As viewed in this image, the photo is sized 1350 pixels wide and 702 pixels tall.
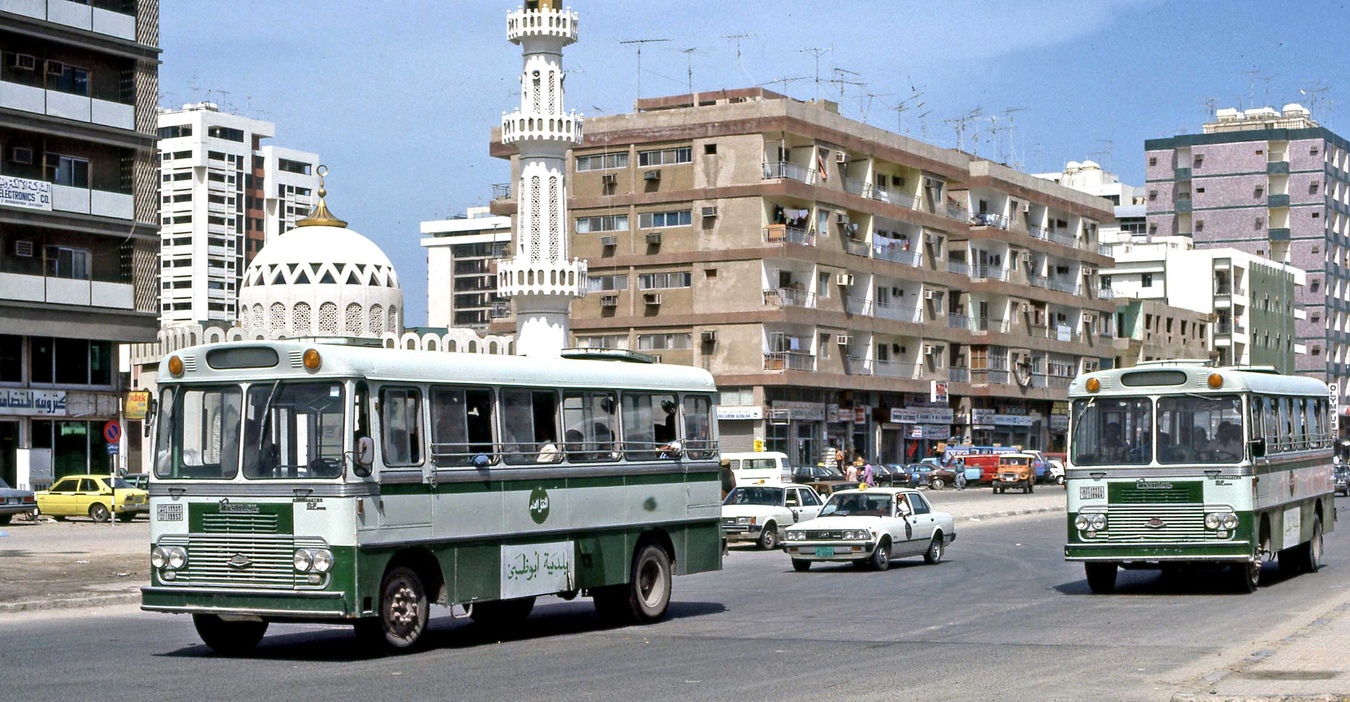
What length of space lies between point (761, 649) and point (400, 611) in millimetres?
3282

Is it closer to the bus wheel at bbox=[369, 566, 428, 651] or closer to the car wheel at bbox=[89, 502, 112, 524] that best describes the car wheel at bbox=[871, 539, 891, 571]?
the bus wheel at bbox=[369, 566, 428, 651]

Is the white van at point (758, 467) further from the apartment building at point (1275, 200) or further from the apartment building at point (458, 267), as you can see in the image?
the apartment building at point (458, 267)

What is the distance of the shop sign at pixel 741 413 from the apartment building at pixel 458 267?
11444cm

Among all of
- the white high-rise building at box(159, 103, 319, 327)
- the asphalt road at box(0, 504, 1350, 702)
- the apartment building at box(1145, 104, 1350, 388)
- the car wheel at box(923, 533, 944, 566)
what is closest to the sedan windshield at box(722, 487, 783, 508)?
the car wheel at box(923, 533, 944, 566)

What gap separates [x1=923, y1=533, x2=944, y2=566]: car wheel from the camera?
29.5m

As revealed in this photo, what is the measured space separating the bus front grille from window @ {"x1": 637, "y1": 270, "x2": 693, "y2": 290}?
52.0m

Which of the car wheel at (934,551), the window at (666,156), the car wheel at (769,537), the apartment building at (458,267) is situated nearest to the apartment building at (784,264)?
the window at (666,156)

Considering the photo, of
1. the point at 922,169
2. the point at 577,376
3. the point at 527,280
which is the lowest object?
the point at 577,376

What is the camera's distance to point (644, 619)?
18.6 meters

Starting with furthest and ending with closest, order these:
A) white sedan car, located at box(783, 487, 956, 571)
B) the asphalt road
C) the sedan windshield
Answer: the sedan windshield → white sedan car, located at box(783, 487, 956, 571) → the asphalt road

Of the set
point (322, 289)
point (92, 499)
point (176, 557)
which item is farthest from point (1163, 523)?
point (92, 499)

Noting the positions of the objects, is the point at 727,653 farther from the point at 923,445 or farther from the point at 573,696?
the point at 923,445

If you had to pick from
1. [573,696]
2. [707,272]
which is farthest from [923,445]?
[573,696]

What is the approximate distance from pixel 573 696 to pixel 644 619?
604 centimetres
